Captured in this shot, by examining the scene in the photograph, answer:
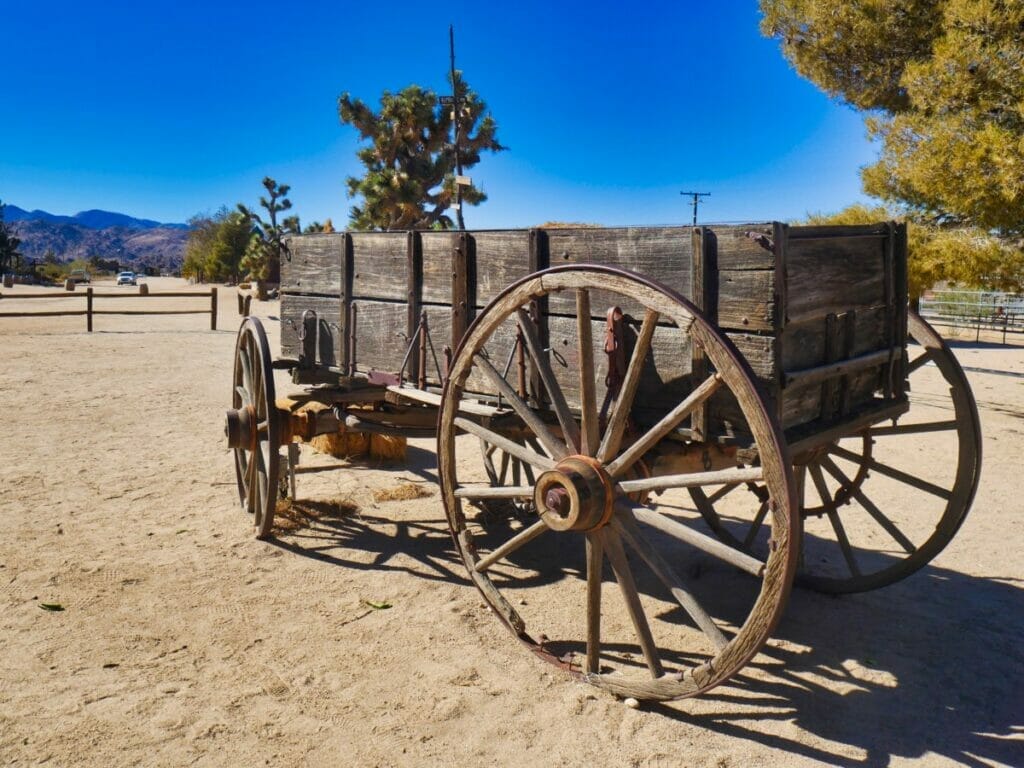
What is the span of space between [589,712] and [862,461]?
83.9 inches

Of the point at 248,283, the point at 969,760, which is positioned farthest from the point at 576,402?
the point at 248,283

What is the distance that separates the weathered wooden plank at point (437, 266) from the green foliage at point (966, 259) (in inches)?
306

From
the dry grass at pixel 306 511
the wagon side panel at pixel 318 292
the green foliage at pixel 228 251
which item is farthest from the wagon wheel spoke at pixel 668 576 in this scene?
the green foliage at pixel 228 251

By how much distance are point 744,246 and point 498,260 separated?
4.08ft

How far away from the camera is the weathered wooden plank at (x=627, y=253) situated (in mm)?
3047

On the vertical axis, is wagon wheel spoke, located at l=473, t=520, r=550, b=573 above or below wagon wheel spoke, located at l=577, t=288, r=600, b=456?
below

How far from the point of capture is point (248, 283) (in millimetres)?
45500

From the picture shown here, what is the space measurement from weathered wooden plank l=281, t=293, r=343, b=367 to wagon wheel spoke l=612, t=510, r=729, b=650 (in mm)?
2300

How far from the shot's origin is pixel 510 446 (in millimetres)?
3375

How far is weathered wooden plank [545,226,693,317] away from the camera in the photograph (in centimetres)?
305

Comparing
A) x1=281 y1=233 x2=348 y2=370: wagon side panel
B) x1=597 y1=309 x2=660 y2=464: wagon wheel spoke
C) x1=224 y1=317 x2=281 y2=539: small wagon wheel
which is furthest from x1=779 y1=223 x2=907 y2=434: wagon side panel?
x1=224 y1=317 x2=281 y2=539: small wagon wheel

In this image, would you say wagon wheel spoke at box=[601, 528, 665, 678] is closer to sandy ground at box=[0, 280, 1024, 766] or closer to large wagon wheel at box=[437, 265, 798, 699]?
large wagon wheel at box=[437, 265, 798, 699]

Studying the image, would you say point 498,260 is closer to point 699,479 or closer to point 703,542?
point 699,479

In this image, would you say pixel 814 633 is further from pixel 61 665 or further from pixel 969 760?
pixel 61 665
